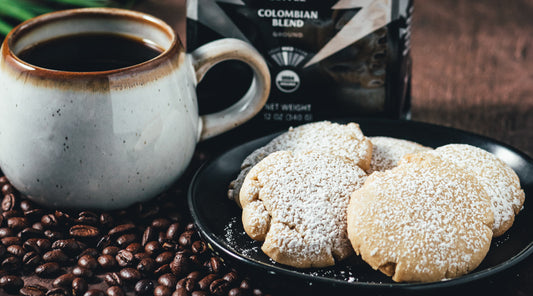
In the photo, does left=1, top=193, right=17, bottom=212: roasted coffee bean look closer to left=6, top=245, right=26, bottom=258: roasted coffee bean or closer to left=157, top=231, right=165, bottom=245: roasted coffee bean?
left=6, top=245, right=26, bottom=258: roasted coffee bean

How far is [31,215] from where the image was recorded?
948 mm

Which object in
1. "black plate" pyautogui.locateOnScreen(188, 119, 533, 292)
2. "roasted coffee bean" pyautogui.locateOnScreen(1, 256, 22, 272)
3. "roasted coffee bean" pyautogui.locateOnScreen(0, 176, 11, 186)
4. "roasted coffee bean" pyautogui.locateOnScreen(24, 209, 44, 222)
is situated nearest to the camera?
"black plate" pyautogui.locateOnScreen(188, 119, 533, 292)

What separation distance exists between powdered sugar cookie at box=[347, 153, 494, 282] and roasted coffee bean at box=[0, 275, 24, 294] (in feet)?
1.41

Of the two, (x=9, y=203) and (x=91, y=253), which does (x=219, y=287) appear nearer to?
(x=91, y=253)

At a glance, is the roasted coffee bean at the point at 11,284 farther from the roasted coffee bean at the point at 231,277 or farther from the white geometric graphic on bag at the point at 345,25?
the white geometric graphic on bag at the point at 345,25

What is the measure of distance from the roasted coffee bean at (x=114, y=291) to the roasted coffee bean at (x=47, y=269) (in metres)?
0.09

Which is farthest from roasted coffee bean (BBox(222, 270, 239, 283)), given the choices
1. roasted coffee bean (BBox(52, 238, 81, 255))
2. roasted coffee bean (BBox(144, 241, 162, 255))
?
roasted coffee bean (BBox(52, 238, 81, 255))

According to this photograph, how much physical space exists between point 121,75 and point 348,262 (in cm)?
40

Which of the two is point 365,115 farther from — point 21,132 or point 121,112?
point 21,132

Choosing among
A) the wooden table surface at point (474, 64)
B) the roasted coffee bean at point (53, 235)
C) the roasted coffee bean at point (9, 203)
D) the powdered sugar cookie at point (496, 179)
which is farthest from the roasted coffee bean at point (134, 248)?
the wooden table surface at point (474, 64)

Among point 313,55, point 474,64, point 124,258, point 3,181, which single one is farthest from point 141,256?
point 474,64

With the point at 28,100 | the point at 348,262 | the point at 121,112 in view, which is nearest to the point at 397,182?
the point at 348,262

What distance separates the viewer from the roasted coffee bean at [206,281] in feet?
2.69

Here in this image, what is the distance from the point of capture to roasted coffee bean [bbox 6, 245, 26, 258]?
866mm
